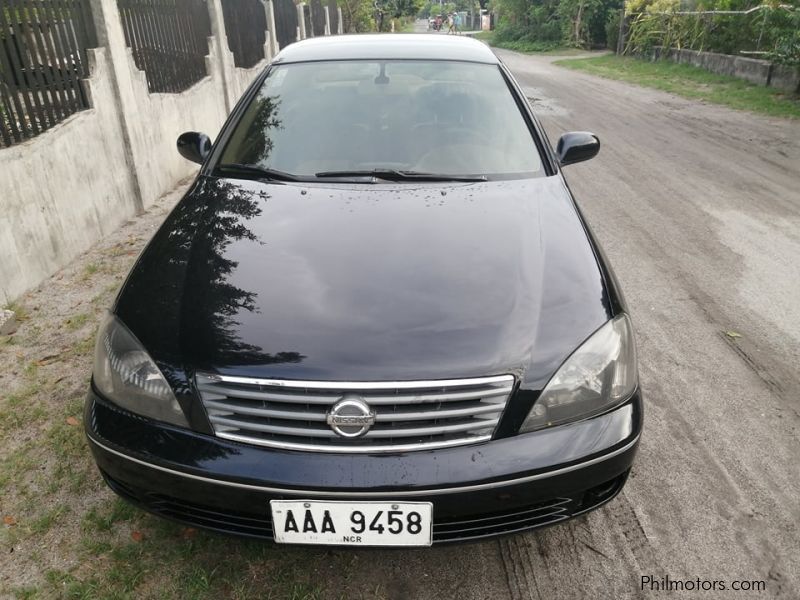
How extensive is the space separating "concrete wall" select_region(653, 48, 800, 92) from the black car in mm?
12266

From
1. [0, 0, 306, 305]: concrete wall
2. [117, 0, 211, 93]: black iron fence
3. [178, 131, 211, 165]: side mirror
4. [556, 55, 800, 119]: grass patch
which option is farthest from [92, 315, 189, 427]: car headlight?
[556, 55, 800, 119]: grass patch

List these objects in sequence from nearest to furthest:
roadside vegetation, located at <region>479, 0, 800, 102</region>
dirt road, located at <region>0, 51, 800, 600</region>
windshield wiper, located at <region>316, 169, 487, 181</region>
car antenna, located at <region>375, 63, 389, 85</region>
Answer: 1. dirt road, located at <region>0, 51, 800, 600</region>
2. windshield wiper, located at <region>316, 169, 487, 181</region>
3. car antenna, located at <region>375, 63, 389, 85</region>
4. roadside vegetation, located at <region>479, 0, 800, 102</region>

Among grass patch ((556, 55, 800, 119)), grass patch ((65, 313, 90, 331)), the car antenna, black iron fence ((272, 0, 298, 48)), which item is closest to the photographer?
the car antenna

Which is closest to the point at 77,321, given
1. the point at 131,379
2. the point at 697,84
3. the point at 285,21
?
the point at 131,379

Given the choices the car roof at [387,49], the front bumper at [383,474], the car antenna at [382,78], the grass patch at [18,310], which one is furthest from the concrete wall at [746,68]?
the grass patch at [18,310]

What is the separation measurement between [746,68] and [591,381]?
47.9 ft

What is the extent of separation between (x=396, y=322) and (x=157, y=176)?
5042 mm

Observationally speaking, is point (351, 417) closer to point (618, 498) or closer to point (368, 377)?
point (368, 377)

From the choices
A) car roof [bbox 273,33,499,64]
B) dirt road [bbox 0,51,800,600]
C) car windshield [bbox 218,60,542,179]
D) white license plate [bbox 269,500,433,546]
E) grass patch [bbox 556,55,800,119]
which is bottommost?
grass patch [bbox 556,55,800,119]

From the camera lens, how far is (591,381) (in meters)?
1.80

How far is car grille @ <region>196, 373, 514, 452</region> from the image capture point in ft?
→ 5.44

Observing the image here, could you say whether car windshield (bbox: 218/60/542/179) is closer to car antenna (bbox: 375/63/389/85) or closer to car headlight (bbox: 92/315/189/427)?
car antenna (bbox: 375/63/389/85)

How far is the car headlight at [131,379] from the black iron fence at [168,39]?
471cm

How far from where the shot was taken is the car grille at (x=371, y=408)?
1659 mm
